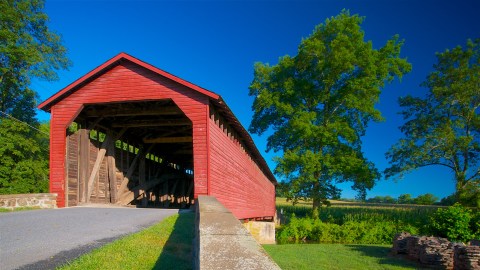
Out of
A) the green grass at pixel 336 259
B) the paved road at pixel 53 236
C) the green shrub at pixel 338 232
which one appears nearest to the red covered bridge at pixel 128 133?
the green grass at pixel 336 259

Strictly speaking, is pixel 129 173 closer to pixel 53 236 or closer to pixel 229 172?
pixel 229 172

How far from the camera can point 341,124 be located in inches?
1046

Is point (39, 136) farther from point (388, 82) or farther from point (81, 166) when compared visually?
point (388, 82)

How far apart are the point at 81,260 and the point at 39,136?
2440cm

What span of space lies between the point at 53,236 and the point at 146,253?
2043 mm

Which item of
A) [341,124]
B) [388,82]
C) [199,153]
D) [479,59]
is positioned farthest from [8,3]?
[479,59]

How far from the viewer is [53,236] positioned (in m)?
6.13

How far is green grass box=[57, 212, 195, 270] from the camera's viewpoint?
450cm

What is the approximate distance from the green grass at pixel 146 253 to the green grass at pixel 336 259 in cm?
639

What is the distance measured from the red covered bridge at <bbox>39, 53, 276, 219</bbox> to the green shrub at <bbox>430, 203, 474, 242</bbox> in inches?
370

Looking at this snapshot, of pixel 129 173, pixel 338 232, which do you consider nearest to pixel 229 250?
pixel 129 173

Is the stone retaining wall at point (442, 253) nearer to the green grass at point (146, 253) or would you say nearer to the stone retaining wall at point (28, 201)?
the green grass at point (146, 253)

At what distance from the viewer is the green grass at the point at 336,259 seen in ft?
40.7

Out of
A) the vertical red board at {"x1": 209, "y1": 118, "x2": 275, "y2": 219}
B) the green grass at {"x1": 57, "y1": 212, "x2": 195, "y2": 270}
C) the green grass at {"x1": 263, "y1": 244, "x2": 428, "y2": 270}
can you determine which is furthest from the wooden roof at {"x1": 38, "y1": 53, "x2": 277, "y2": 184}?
the green grass at {"x1": 263, "y1": 244, "x2": 428, "y2": 270}
